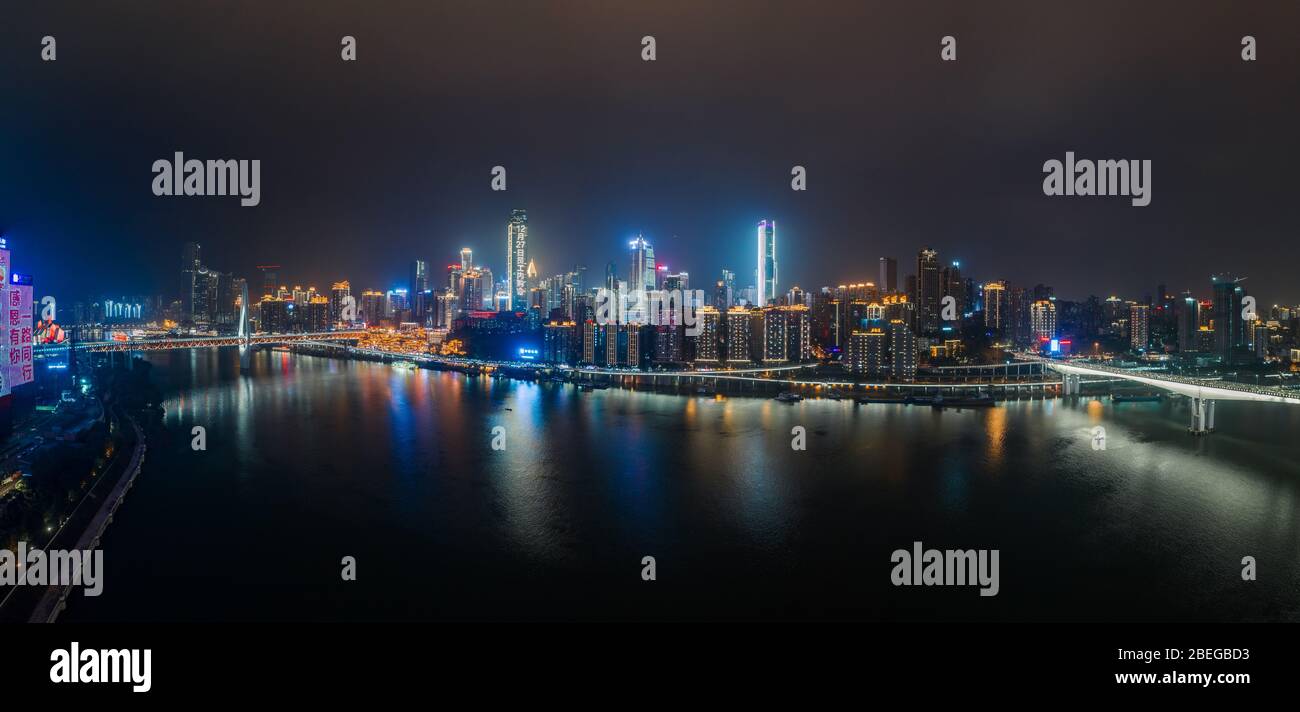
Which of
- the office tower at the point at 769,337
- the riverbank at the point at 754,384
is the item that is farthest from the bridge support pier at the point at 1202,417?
the office tower at the point at 769,337

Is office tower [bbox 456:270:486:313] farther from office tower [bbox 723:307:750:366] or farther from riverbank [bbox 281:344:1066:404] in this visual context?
office tower [bbox 723:307:750:366]

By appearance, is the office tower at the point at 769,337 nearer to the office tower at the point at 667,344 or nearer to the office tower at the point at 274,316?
the office tower at the point at 667,344

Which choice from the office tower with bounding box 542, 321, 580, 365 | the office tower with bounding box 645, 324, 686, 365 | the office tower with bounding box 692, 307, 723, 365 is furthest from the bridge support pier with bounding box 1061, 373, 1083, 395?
the office tower with bounding box 542, 321, 580, 365

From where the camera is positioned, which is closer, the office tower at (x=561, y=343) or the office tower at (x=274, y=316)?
the office tower at (x=561, y=343)

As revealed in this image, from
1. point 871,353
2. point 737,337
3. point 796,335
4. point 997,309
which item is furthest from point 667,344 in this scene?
point 997,309

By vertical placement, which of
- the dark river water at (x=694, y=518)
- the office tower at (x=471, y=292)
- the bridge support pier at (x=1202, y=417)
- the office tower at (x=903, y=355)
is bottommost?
the dark river water at (x=694, y=518)

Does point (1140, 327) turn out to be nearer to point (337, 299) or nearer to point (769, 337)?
point (769, 337)
